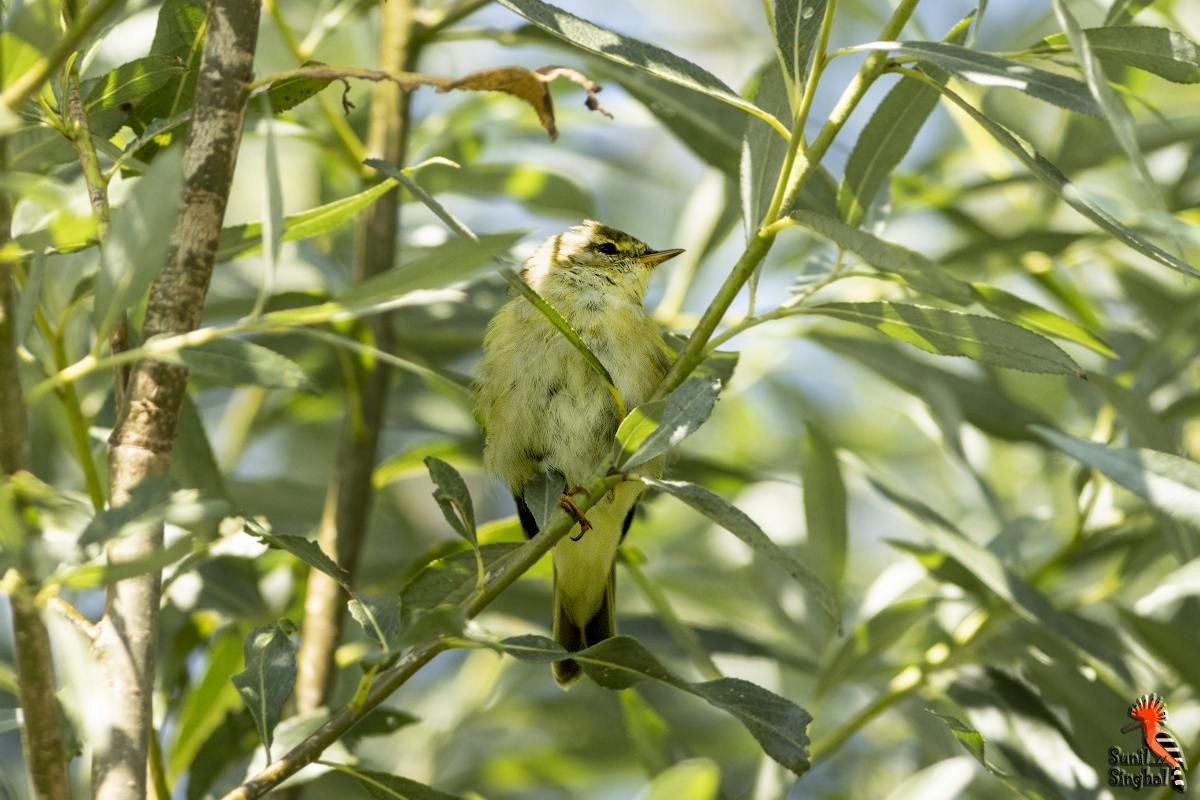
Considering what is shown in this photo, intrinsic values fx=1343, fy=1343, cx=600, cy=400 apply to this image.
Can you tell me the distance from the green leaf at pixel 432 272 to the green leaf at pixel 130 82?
1.97 feet

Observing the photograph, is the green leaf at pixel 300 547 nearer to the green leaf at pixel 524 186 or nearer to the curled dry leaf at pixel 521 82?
the curled dry leaf at pixel 521 82

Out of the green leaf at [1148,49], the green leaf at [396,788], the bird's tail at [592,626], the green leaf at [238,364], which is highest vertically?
the green leaf at [1148,49]

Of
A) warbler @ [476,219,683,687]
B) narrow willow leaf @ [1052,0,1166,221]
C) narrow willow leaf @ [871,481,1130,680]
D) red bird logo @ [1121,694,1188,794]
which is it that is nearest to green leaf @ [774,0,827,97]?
narrow willow leaf @ [1052,0,1166,221]

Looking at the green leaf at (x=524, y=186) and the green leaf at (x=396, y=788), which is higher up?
the green leaf at (x=524, y=186)

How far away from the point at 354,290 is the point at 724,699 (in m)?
0.77

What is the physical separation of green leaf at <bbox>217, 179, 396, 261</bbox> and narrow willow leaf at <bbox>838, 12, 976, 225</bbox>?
2.50 feet

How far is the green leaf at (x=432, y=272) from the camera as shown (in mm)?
1395

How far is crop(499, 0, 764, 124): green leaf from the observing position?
1.74 m

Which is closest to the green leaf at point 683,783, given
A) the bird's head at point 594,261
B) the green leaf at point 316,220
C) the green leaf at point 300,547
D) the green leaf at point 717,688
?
the green leaf at point 717,688

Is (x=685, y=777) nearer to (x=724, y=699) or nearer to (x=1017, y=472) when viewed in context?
(x=724, y=699)

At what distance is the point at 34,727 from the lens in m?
1.40

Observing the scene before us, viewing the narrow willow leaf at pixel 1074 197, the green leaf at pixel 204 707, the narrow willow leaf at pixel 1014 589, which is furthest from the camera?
the green leaf at pixel 204 707

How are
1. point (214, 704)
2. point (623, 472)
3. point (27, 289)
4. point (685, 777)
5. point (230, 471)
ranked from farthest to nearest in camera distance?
point (230, 471) < point (214, 704) < point (685, 777) < point (623, 472) < point (27, 289)

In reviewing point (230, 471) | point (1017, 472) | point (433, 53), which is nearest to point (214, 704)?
point (230, 471)
